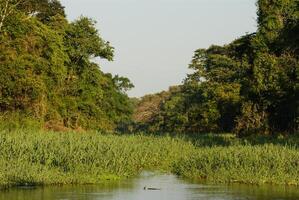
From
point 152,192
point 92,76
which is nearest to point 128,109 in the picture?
point 92,76

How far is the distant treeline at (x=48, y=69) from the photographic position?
32.8 m

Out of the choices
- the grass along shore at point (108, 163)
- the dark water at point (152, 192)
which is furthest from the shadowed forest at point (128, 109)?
the dark water at point (152, 192)

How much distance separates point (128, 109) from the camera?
62344 millimetres

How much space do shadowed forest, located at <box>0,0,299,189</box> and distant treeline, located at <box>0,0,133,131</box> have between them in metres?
0.07

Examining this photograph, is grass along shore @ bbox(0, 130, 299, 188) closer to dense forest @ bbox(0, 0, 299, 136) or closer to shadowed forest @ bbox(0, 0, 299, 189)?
shadowed forest @ bbox(0, 0, 299, 189)

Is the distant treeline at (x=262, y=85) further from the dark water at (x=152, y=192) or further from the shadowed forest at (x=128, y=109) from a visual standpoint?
the dark water at (x=152, y=192)

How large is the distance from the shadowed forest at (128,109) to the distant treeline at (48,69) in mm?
73

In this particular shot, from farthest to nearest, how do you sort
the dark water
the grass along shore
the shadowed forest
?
the shadowed forest < the grass along shore < the dark water

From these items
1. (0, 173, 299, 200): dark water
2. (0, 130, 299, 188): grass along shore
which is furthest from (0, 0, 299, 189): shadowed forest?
(0, 173, 299, 200): dark water

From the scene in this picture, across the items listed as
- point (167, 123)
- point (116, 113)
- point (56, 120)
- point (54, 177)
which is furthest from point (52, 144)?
point (167, 123)

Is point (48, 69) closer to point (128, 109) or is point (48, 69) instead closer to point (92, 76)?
point (92, 76)

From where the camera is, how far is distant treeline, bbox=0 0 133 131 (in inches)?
1292

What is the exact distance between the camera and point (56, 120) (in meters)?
39.8

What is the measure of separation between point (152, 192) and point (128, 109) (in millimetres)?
45385
